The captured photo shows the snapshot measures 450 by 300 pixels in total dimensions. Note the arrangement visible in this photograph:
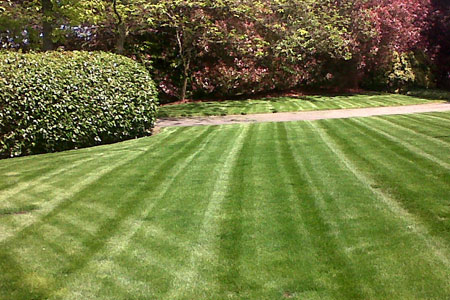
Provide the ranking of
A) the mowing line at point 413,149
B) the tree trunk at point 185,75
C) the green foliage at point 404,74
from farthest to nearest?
the green foliage at point 404,74 < the tree trunk at point 185,75 < the mowing line at point 413,149

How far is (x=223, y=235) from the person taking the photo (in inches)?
166

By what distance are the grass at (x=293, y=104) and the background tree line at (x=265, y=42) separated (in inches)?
72.2

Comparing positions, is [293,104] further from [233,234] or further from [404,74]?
[233,234]

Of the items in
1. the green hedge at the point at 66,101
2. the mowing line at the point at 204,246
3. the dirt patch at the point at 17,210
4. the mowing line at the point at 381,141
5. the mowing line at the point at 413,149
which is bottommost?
the mowing line at the point at 204,246

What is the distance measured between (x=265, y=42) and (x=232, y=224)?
15.5 m

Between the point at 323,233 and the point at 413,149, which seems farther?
the point at 413,149

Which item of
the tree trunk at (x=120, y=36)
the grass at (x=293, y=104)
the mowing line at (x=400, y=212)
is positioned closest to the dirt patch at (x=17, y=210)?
the mowing line at (x=400, y=212)

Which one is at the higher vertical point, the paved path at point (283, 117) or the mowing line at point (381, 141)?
the mowing line at point (381, 141)

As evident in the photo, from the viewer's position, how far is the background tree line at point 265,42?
18.0m

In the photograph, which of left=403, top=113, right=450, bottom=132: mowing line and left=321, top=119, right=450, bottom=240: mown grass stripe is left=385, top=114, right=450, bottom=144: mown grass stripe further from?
left=321, top=119, right=450, bottom=240: mown grass stripe

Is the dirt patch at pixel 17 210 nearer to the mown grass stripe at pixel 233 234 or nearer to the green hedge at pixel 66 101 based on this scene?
the mown grass stripe at pixel 233 234

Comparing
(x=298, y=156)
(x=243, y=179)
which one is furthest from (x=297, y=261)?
(x=298, y=156)

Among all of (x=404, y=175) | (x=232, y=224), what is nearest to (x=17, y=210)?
(x=232, y=224)

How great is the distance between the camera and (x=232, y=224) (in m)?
4.47
